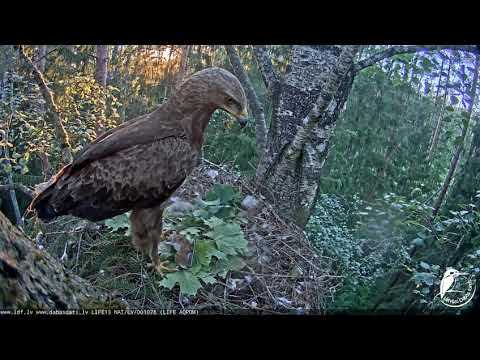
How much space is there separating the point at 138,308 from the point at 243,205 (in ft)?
1.77

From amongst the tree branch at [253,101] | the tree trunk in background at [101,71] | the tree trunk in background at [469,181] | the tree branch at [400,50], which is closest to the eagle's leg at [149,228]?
the tree trunk in background at [101,71]

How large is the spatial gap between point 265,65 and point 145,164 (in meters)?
0.60

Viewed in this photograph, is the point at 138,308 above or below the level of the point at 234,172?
below

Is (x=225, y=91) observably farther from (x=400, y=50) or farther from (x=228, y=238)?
(x=400, y=50)

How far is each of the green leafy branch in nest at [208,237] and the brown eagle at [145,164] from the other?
6cm

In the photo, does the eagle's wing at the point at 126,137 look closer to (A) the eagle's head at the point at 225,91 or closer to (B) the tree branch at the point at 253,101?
(A) the eagle's head at the point at 225,91

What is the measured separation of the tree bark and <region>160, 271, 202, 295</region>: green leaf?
56 cm

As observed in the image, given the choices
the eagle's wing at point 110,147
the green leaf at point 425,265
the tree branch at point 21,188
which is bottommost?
the green leaf at point 425,265

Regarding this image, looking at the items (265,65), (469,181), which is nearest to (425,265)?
(469,181)

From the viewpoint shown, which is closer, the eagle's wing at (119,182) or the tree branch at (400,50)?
the eagle's wing at (119,182)

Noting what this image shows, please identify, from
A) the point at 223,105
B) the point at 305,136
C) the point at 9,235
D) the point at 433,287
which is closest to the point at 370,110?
the point at 305,136

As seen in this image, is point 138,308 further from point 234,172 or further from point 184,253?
point 234,172

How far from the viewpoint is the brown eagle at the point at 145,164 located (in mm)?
2012

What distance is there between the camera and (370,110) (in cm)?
217
